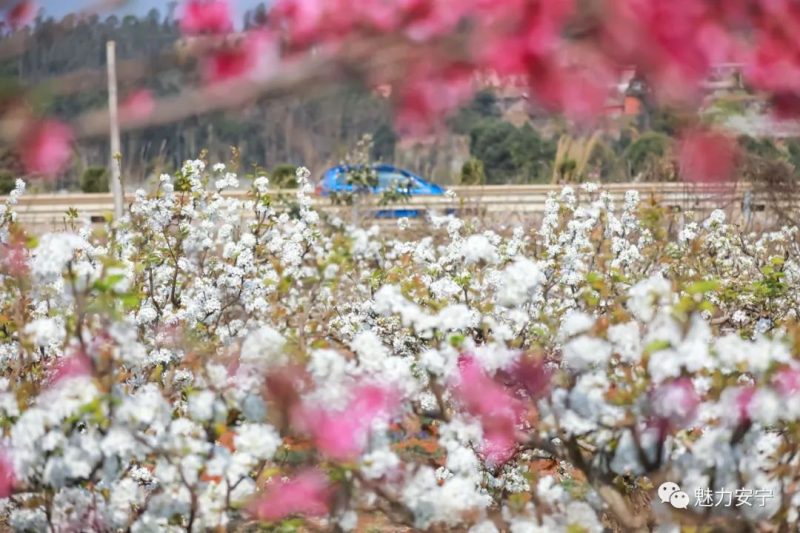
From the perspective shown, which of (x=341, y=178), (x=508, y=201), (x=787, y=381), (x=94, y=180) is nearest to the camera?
(x=787, y=381)

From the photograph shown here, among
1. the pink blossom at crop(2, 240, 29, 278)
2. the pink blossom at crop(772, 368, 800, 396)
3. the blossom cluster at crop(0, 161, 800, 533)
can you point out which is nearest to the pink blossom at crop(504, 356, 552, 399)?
the blossom cluster at crop(0, 161, 800, 533)

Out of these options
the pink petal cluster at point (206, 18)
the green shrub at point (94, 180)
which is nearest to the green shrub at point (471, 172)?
the green shrub at point (94, 180)

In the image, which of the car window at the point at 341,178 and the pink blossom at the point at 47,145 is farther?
the car window at the point at 341,178

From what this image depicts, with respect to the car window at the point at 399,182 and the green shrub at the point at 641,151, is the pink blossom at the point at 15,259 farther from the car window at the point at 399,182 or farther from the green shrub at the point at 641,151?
the green shrub at the point at 641,151

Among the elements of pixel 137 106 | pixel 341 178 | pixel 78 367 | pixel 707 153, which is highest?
pixel 341 178

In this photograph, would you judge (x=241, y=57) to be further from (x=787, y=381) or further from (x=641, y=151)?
(x=641, y=151)

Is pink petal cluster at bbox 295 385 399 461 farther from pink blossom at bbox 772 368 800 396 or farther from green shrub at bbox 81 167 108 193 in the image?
green shrub at bbox 81 167 108 193

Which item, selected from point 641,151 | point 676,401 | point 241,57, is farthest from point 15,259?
point 641,151

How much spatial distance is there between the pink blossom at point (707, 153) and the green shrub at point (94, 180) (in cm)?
2162

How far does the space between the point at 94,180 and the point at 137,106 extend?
21793mm

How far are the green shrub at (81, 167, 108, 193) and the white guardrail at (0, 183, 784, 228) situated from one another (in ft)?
17.8

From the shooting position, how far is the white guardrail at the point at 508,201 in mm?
8008

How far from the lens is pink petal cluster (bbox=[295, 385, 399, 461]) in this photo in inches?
84.3

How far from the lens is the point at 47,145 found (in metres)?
1.88
